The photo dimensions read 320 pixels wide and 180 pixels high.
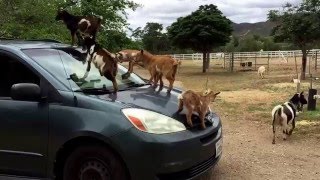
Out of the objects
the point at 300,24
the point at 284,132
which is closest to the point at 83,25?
the point at 284,132

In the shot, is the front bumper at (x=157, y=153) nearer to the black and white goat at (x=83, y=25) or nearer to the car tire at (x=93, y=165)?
the car tire at (x=93, y=165)

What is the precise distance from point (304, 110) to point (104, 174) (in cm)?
845

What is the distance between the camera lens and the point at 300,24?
958 inches

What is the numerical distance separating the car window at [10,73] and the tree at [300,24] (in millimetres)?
20747

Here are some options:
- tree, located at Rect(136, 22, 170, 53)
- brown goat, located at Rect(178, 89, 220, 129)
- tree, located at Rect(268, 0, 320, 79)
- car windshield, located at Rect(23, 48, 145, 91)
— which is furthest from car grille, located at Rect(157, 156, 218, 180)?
tree, located at Rect(136, 22, 170, 53)

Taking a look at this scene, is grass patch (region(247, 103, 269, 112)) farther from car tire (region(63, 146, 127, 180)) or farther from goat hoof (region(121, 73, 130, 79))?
car tire (region(63, 146, 127, 180))

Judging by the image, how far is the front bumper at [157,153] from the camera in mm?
4363

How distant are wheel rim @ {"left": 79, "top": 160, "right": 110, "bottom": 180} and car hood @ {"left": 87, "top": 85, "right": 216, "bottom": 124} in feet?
2.06

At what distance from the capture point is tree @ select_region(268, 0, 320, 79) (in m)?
23.9

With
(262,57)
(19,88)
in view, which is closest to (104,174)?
(19,88)

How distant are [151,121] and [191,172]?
664mm

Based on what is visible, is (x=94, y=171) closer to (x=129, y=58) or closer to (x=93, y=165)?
(x=93, y=165)

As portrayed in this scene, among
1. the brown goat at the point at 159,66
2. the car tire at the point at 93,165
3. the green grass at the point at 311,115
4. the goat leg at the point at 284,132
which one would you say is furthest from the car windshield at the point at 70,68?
the green grass at the point at 311,115

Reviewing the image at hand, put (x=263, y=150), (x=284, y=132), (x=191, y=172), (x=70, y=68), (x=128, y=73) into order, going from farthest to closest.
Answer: (x=284, y=132) < (x=263, y=150) < (x=128, y=73) < (x=70, y=68) < (x=191, y=172)
